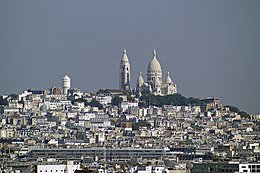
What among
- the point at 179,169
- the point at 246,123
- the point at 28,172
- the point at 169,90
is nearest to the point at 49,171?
the point at 28,172

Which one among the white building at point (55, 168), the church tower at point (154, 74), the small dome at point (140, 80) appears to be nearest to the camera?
the white building at point (55, 168)

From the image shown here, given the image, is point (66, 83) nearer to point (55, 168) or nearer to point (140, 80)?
point (140, 80)

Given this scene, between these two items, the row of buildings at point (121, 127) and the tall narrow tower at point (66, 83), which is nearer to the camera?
the row of buildings at point (121, 127)

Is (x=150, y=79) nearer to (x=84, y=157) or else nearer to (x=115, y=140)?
(x=115, y=140)

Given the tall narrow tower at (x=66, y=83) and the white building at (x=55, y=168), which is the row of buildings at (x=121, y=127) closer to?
the tall narrow tower at (x=66, y=83)

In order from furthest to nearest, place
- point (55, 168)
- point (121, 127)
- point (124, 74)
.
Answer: point (124, 74)
point (121, 127)
point (55, 168)

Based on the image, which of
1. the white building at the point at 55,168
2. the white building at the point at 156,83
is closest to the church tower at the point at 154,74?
the white building at the point at 156,83

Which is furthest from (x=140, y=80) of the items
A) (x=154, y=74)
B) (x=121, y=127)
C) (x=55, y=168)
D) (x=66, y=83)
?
(x=55, y=168)

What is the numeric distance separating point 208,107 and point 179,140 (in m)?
35.7

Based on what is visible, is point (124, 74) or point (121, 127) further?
point (124, 74)

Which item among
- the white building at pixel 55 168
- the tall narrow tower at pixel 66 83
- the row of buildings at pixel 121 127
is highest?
the tall narrow tower at pixel 66 83

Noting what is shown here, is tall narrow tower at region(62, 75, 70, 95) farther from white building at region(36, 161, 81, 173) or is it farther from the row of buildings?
white building at region(36, 161, 81, 173)

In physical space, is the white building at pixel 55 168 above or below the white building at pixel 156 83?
below

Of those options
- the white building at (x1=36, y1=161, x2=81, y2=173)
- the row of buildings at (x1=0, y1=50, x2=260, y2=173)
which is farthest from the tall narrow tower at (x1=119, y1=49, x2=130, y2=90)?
the white building at (x1=36, y1=161, x2=81, y2=173)
